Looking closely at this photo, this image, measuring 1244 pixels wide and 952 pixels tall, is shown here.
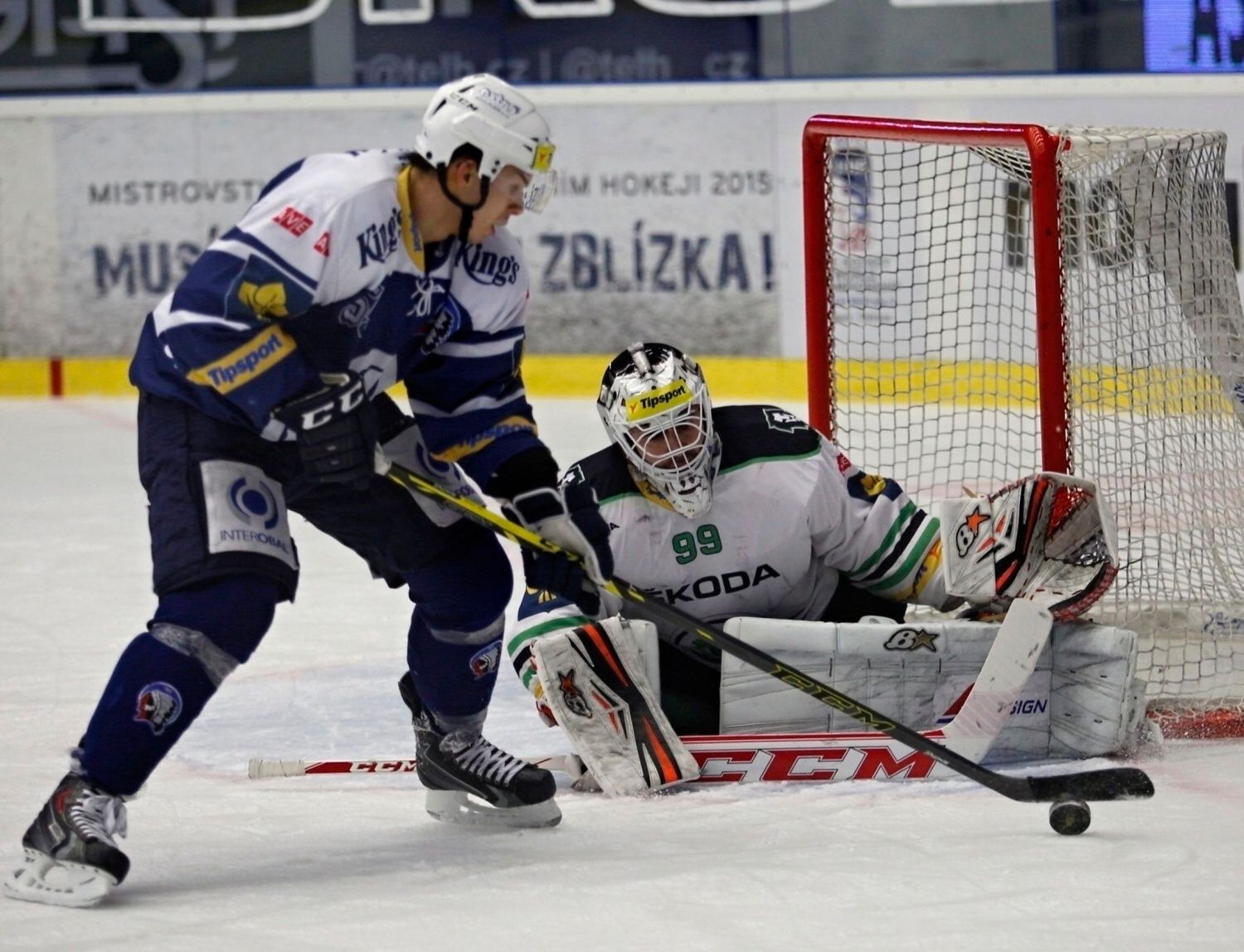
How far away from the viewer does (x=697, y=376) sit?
3121mm

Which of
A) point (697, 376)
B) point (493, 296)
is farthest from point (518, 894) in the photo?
point (697, 376)

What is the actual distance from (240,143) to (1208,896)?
6.01 m

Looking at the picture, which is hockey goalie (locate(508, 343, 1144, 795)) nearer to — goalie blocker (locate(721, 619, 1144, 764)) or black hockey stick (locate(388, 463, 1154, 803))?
goalie blocker (locate(721, 619, 1144, 764))

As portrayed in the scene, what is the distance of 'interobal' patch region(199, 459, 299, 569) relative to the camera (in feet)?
8.09

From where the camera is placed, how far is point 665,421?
10.0 feet

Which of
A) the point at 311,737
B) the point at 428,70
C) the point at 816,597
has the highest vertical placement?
the point at 428,70

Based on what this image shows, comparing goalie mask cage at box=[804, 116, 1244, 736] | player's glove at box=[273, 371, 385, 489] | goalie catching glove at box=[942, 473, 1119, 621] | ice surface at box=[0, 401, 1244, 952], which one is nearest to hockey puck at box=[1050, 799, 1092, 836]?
ice surface at box=[0, 401, 1244, 952]

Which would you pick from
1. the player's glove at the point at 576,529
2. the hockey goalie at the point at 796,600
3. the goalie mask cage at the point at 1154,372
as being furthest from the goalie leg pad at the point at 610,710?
the goalie mask cage at the point at 1154,372

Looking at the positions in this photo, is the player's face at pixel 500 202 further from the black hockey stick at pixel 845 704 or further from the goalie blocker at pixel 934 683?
the goalie blocker at pixel 934 683

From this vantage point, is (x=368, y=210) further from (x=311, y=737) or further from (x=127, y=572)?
(x=127, y=572)

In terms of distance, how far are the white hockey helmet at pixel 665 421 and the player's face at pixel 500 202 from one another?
554 mm

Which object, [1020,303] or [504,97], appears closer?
[504,97]

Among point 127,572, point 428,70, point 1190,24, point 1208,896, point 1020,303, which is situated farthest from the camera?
point 428,70

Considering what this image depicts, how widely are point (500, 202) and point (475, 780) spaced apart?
2.75ft
